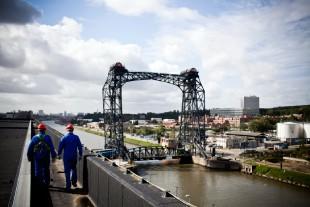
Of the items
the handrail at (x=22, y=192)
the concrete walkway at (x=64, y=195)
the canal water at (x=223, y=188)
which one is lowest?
the canal water at (x=223, y=188)

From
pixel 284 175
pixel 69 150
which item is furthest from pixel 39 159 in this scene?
pixel 284 175

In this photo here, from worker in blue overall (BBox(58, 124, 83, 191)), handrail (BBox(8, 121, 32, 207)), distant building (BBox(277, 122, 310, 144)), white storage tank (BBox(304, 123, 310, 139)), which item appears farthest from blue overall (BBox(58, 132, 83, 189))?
white storage tank (BBox(304, 123, 310, 139))

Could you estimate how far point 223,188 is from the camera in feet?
102

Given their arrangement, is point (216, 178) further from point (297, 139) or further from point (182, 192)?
point (297, 139)

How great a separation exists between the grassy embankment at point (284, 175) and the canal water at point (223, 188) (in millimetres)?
1188

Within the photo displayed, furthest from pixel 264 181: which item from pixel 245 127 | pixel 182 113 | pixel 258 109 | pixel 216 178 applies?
pixel 258 109

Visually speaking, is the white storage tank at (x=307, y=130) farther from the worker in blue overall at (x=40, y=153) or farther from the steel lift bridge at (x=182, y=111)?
the worker in blue overall at (x=40, y=153)

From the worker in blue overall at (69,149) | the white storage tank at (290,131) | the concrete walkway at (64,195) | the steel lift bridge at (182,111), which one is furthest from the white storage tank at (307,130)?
the worker in blue overall at (69,149)

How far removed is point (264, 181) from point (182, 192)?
37.8 ft

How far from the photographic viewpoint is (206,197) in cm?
2748

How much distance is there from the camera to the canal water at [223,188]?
26.3m

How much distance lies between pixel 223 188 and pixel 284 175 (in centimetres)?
897

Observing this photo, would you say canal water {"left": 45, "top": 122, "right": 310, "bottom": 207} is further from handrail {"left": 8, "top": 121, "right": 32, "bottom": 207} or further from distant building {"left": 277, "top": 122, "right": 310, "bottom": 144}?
distant building {"left": 277, "top": 122, "right": 310, "bottom": 144}

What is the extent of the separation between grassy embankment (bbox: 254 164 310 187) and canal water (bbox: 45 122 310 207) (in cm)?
119
